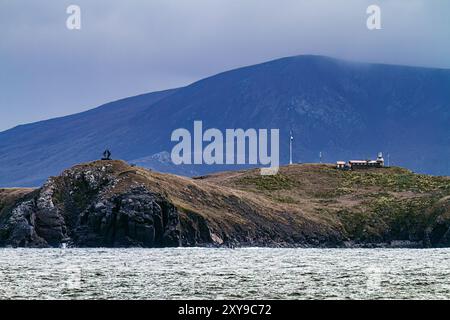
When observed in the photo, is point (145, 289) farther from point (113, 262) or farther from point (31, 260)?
point (31, 260)

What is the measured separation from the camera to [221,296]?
91625mm

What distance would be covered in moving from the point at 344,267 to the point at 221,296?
49122 mm

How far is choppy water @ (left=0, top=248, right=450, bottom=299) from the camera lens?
9444 centimetres

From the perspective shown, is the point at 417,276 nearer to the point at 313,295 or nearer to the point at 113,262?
the point at 313,295

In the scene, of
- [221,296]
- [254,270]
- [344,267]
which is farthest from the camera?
[344,267]

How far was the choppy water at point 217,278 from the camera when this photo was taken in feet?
310

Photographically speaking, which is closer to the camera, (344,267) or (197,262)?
(344,267)

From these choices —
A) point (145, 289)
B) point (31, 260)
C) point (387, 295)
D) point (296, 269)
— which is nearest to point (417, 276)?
point (296, 269)

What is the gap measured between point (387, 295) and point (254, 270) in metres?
38.1

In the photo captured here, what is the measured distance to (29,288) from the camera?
3939 inches

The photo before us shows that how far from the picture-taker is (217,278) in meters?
114
